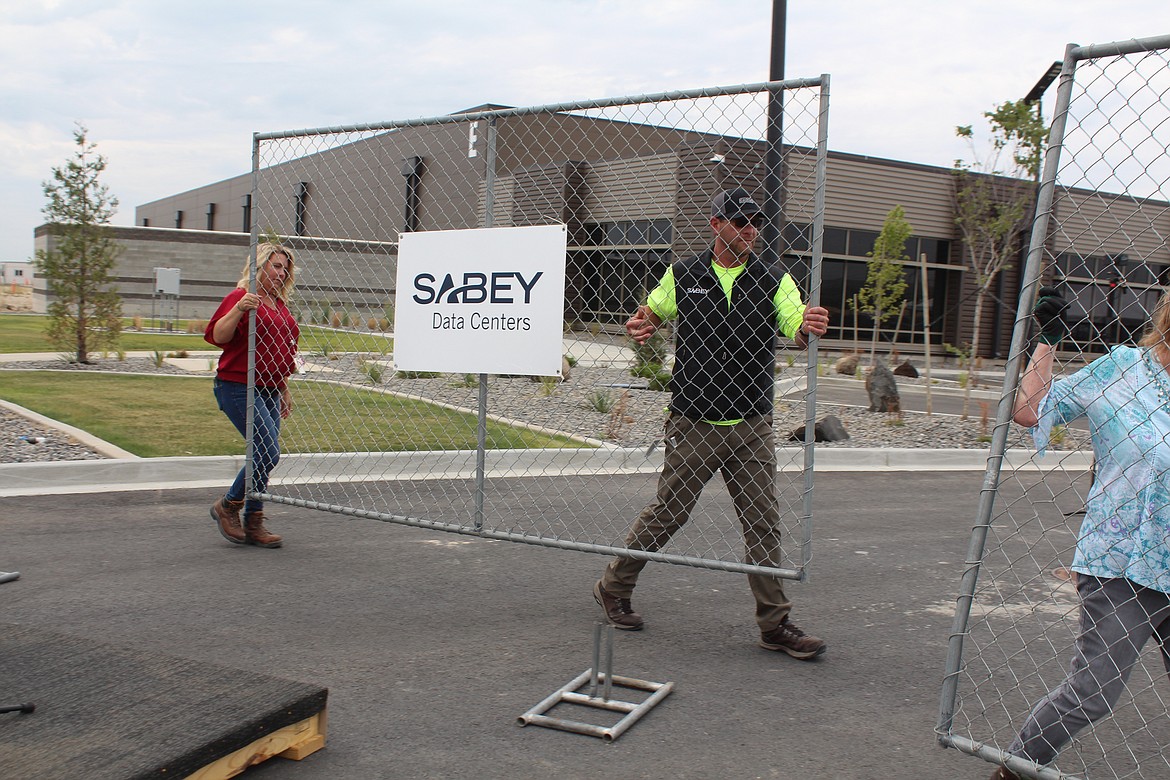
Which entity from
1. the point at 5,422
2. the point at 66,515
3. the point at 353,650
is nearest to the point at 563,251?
the point at 353,650

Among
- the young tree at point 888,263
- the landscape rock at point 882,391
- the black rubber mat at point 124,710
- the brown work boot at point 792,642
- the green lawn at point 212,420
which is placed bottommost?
the brown work boot at point 792,642

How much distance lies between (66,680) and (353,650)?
4.35ft

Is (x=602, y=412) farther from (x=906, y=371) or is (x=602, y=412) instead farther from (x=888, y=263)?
(x=906, y=371)

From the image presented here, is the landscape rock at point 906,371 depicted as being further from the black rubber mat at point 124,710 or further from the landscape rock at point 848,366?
the black rubber mat at point 124,710

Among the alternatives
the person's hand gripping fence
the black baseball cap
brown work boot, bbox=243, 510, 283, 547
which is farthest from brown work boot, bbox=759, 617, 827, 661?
brown work boot, bbox=243, 510, 283, 547

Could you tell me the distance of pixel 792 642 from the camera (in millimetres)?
4605

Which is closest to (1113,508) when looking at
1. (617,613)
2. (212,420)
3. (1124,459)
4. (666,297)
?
(1124,459)

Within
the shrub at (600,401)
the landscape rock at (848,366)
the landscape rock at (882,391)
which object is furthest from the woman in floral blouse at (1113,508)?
the landscape rock at (848,366)

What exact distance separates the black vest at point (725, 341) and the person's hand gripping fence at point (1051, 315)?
5.61ft

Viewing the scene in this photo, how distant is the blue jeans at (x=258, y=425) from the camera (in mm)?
6262

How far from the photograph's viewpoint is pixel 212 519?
6.85 metres

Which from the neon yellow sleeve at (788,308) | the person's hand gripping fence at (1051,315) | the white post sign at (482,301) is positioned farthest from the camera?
the white post sign at (482,301)

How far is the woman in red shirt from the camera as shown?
6.25 metres

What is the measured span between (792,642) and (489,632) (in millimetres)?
1501
